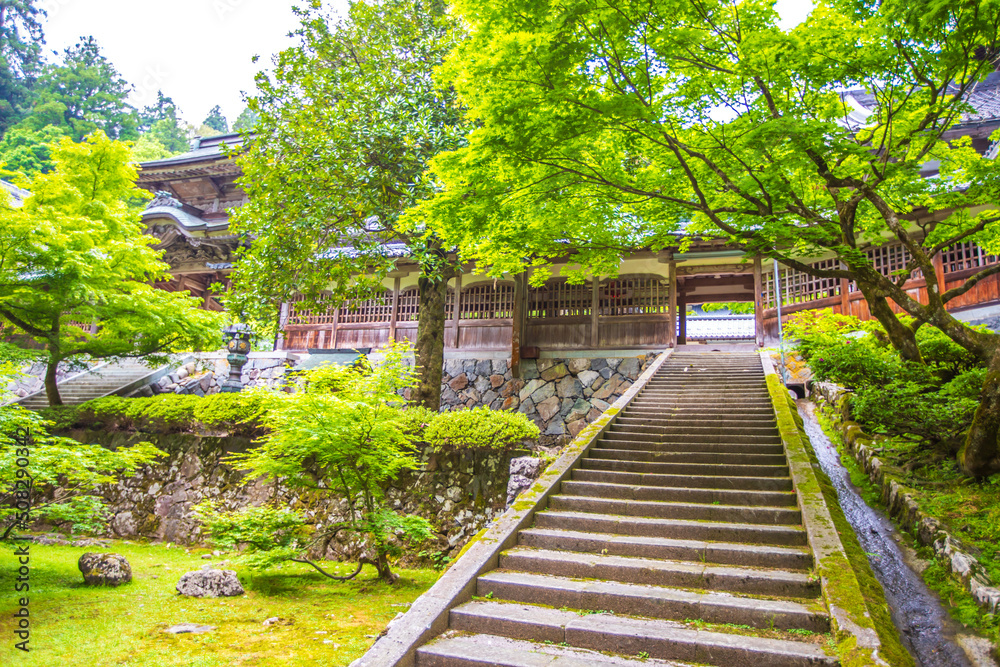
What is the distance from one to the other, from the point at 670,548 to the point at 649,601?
100 cm

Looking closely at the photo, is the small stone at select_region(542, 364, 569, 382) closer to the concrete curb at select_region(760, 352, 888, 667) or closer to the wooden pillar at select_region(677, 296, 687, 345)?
the wooden pillar at select_region(677, 296, 687, 345)

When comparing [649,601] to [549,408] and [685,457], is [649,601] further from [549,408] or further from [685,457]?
[549,408]

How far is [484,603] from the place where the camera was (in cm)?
515

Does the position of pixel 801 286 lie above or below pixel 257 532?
above

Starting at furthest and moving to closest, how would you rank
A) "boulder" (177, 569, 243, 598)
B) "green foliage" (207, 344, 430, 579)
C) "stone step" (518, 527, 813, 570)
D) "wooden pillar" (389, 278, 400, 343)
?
"wooden pillar" (389, 278, 400, 343)
"boulder" (177, 569, 243, 598)
"green foliage" (207, 344, 430, 579)
"stone step" (518, 527, 813, 570)

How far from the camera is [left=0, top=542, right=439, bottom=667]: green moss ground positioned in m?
4.95

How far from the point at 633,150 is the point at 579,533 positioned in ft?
16.0

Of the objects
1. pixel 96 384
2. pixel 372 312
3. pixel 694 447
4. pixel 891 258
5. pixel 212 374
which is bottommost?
pixel 694 447

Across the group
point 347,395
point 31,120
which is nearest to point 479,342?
point 347,395

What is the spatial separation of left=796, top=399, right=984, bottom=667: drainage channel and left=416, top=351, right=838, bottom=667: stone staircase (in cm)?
90

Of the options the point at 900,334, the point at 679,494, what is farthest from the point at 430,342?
the point at 900,334

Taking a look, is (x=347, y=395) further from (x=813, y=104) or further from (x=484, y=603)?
(x=813, y=104)

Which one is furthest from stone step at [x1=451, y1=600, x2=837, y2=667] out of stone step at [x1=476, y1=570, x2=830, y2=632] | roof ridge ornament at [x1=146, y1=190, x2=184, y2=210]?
roof ridge ornament at [x1=146, y1=190, x2=184, y2=210]

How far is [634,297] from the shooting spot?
51.7ft
